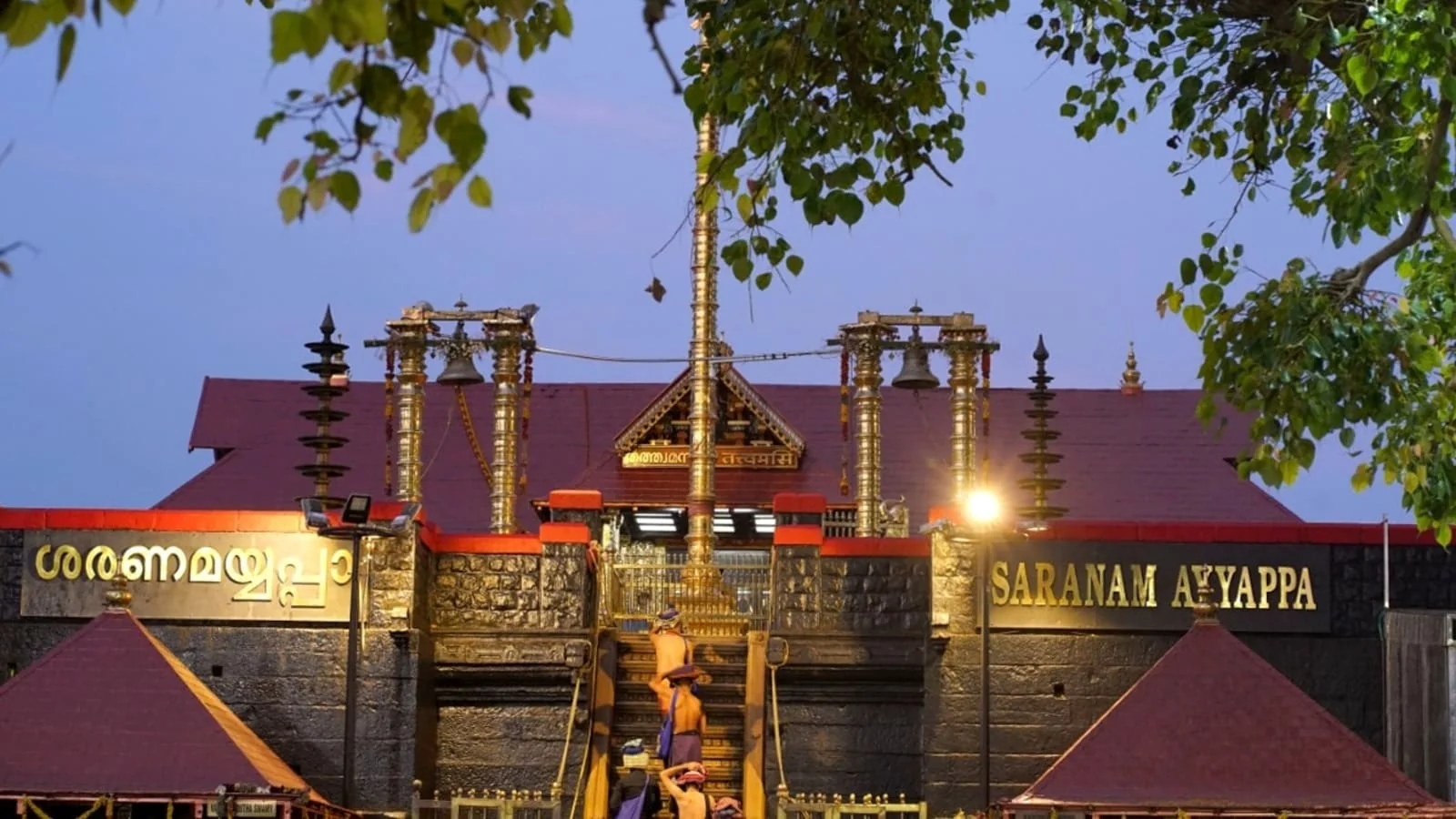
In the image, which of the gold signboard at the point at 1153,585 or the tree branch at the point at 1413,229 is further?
the gold signboard at the point at 1153,585

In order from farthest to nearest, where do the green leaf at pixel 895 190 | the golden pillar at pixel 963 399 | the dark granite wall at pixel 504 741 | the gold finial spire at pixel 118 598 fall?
the golden pillar at pixel 963 399
the dark granite wall at pixel 504 741
the gold finial spire at pixel 118 598
the green leaf at pixel 895 190

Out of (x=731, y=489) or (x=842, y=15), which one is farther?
(x=731, y=489)

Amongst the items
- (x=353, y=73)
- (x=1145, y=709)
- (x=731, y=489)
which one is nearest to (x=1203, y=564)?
(x=1145, y=709)

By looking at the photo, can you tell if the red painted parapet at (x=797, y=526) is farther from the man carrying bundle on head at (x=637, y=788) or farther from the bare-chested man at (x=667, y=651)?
the man carrying bundle on head at (x=637, y=788)

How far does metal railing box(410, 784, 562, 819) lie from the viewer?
2142cm

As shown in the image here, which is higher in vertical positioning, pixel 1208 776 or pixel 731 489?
pixel 731 489

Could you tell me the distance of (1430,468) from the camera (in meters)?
15.8

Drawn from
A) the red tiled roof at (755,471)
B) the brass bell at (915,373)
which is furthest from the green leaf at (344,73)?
the red tiled roof at (755,471)

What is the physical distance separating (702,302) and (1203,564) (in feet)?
21.4

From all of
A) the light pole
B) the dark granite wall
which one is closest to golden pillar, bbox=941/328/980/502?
the dark granite wall

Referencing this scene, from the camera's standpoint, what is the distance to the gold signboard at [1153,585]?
24031mm

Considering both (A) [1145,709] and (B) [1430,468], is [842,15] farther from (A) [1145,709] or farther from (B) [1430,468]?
(A) [1145,709]

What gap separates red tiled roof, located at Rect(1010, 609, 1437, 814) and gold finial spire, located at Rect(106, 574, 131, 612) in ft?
28.0

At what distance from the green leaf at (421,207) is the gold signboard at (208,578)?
610 inches
